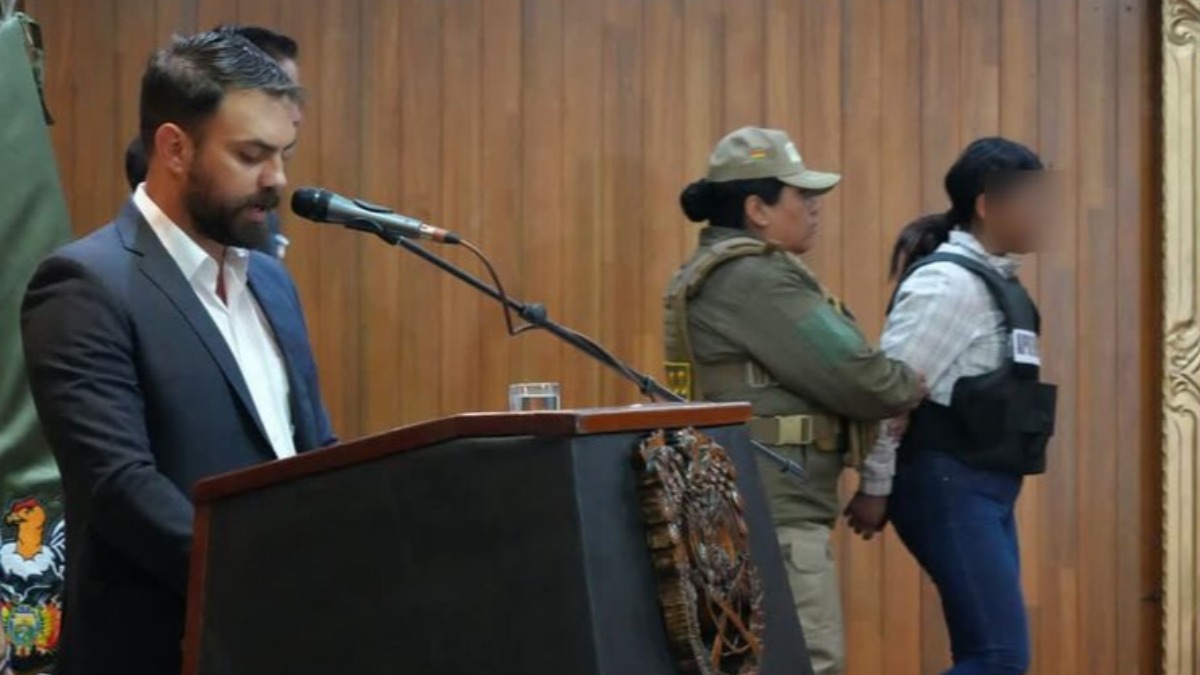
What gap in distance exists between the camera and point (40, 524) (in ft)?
10.6

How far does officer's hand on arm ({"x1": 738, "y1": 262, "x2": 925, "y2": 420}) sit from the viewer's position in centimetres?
323

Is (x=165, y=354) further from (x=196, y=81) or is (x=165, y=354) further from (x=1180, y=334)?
(x=1180, y=334)

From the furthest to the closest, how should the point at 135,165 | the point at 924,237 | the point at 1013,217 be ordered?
the point at 924,237, the point at 1013,217, the point at 135,165

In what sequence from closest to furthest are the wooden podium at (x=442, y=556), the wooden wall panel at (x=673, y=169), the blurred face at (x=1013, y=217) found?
the wooden podium at (x=442, y=556), the blurred face at (x=1013, y=217), the wooden wall panel at (x=673, y=169)

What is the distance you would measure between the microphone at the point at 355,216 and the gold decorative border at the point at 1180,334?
2.84m

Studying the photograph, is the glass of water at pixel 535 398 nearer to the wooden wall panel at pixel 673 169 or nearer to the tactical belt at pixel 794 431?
the tactical belt at pixel 794 431

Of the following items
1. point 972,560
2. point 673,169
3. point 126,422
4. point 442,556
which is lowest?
point 972,560

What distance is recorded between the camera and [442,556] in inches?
66.2

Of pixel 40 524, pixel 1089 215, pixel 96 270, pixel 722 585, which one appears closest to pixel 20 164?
pixel 40 524

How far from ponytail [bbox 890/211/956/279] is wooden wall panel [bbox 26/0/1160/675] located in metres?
0.93

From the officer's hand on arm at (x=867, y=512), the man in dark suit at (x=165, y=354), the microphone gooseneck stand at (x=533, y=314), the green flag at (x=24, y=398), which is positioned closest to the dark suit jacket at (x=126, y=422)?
the man in dark suit at (x=165, y=354)

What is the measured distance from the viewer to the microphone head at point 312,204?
7.86ft

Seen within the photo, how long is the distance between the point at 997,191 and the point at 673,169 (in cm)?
121

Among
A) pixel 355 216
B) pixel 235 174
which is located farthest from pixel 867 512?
pixel 235 174
